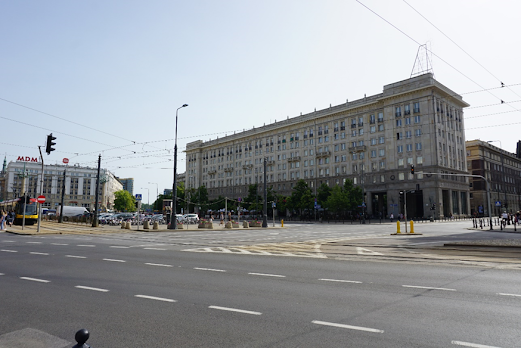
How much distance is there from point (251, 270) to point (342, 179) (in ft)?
239

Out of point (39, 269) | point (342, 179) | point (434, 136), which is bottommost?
point (39, 269)

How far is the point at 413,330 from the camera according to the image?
4.90m

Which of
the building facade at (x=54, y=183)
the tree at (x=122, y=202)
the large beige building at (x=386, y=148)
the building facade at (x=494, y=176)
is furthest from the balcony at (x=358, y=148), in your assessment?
the tree at (x=122, y=202)

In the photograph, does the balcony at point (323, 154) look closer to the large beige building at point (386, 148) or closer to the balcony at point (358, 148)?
the large beige building at point (386, 148)

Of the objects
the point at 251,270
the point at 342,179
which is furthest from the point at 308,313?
the point at 342,179

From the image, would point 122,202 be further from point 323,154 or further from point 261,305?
point 261,305

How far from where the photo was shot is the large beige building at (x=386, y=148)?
67.3 meters

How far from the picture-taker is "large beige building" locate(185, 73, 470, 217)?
6731cm

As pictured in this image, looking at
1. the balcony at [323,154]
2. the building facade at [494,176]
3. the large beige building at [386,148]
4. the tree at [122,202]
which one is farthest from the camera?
the tree at [122,202]

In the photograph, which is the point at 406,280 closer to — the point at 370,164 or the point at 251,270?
the point at 251,270

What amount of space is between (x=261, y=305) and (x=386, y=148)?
72.1 m

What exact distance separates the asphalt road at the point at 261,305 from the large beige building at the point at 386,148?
58.7 m

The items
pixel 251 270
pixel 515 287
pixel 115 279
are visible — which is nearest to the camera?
pixel 515 287

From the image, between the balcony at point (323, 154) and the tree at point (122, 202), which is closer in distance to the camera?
the balcony at point (323, 154)
